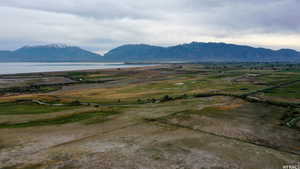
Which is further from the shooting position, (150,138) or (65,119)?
(65,119)

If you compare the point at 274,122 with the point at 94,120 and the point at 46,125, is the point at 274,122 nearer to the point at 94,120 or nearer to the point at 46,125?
the point at 94,120

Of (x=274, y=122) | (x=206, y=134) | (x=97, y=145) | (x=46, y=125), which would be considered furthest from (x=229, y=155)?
(x=46, y=125)

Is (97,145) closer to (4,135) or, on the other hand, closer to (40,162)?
(40,162)

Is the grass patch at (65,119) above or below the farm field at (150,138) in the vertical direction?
above

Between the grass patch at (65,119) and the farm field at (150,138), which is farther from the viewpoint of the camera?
the grass patch at (65,119)

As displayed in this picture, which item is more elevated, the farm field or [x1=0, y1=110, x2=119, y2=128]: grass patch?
[x1=0, y1=110, x2=119, y2=128]: grass patch

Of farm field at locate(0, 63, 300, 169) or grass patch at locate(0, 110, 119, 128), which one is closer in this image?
farm field at locate(0, 63, 300, 169)

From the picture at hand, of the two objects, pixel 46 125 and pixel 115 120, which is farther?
pixel 115 120

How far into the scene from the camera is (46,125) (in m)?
39.0

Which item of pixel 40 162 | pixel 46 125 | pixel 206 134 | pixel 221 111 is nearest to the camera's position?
pixel 40 162

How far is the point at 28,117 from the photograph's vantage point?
1742 inches

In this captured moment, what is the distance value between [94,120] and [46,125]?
27.8 feet

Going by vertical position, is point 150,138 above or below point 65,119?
below

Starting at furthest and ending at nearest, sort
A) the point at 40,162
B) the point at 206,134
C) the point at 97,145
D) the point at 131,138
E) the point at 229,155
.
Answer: the point at 206,134 → the point at 131,138 → the point at 97,145 → the point at 229,155 → the point at 40,162
